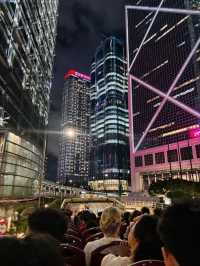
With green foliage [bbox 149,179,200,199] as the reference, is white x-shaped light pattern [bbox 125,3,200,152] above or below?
above

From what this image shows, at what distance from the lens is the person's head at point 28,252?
2.84 feet

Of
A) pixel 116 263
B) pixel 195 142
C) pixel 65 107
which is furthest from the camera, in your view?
pixel 65 107

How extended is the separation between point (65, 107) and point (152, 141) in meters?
104

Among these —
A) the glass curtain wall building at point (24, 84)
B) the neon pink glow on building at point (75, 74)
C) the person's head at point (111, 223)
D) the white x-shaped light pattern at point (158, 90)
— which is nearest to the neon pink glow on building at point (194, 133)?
the white x-shaped light pattern at point (158, 90)

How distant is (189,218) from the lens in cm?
140

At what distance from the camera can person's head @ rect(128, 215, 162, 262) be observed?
7.84 ft

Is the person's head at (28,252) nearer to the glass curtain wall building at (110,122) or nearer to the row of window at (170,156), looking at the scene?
the row of window at (170,156)

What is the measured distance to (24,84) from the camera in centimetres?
3734

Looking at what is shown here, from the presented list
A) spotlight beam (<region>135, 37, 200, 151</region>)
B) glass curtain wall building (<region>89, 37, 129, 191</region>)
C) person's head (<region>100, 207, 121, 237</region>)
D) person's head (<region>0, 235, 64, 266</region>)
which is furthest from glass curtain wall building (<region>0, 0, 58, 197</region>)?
glass curtain wall building (<region>89, 37, 129, 191</region>)

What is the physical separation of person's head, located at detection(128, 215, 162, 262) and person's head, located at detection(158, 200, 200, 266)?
3.50ft

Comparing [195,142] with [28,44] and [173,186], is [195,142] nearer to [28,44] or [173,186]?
[173,186]

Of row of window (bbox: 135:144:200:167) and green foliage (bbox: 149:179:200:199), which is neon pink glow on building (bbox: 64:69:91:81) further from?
green foliage (bbox: 149:179:200:199)

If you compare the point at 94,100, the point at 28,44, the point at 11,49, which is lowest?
the point at 11,49

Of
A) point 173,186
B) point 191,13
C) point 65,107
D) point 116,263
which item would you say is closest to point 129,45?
point 191,13
